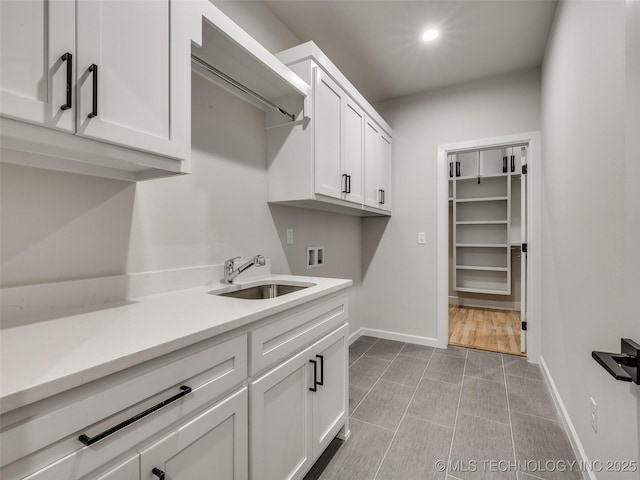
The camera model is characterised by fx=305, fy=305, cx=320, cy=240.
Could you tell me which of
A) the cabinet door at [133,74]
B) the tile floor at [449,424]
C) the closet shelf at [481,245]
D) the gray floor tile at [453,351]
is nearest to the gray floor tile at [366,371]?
the tile floor at [449,424]

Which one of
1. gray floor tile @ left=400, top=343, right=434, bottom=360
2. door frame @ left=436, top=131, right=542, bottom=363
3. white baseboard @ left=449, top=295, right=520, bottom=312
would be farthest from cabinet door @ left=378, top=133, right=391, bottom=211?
white baseboard @ left=449, top=295, right=520, bottom=312

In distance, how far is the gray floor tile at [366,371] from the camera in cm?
244

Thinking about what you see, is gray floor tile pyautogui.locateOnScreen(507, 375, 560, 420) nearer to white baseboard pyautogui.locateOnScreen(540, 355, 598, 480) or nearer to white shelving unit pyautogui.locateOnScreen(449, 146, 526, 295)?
white baseboard pyautogui.locateOnScreen(540, 355, 598, 480)

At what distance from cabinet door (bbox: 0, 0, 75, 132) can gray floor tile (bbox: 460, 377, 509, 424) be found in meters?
2.53

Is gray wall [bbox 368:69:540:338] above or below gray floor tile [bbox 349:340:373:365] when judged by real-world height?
above

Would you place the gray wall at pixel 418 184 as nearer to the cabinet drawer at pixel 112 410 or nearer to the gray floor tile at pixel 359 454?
the gray floor tile at pixel 359 454

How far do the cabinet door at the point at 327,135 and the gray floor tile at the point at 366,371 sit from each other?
1484 mm

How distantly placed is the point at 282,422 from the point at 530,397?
78.6 inches

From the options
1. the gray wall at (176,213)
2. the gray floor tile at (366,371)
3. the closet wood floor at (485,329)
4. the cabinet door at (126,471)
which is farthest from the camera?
the closet wood floor at (485,329)

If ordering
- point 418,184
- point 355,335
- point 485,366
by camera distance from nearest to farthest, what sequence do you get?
point 485,366
point 418,184
point 355,335

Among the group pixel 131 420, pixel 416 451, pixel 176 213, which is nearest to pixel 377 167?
pixel 176 213

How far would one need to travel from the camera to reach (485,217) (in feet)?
15.5

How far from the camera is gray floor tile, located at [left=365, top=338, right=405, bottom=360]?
3.01 meters

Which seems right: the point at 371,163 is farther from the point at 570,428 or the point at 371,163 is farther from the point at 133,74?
the point at 570,428
